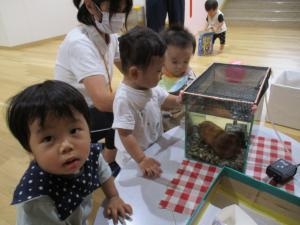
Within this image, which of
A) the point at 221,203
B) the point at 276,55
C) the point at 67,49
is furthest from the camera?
the point at 276,55

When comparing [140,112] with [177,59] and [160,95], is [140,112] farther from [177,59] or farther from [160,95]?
[177,59]

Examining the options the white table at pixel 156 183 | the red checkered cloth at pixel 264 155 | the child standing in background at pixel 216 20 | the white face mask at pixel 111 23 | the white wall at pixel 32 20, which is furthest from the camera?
Result: the white wall at pixel 32 20

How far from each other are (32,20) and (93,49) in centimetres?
380

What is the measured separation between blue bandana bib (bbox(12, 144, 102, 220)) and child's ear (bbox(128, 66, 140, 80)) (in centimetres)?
26

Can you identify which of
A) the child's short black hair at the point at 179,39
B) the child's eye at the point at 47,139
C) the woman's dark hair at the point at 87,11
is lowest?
the child's eye at the point at 47,139

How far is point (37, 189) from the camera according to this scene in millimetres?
512

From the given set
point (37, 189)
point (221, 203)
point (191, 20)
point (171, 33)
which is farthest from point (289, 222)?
point (191, 20)

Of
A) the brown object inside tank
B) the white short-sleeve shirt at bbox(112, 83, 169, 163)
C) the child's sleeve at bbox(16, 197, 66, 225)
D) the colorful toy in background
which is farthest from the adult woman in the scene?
the colorful toy in background

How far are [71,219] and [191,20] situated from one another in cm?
417

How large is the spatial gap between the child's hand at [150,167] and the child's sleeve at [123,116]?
0.35ft

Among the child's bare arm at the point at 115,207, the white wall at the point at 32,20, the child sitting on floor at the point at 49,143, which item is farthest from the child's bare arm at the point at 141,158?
the white wall at the point at 32,20

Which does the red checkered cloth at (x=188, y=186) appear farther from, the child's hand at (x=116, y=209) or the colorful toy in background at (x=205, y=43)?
the colorful toy in background at (x=205, y=43)

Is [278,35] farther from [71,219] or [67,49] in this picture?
[71,219]

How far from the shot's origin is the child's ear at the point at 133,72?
776 mm
